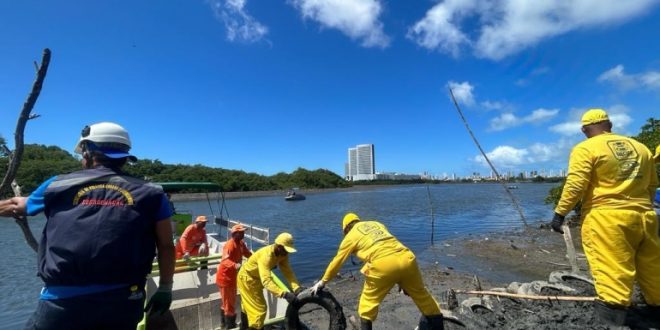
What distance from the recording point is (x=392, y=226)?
2884 cm

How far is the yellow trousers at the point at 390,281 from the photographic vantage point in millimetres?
4250

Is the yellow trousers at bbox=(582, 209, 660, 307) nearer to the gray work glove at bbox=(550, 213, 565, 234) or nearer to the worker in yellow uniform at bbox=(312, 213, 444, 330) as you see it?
the gray work glove at bbox=(550, 213, 565, 234)

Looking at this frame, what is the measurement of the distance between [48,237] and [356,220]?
3.84 meters

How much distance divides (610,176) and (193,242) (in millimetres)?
8521

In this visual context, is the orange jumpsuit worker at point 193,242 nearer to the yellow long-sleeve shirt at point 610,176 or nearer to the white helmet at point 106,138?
the white helmet at point 106,138

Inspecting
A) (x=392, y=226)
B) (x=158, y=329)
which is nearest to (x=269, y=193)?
(x=392, y=226)

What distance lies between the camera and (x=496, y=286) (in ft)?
35.9

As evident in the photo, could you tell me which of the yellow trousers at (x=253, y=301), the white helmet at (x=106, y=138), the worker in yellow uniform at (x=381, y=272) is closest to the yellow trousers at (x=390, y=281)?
the worker in yellow uniform at (x=381, y=272)

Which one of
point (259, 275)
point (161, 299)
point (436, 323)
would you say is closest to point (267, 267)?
point (259, 275)

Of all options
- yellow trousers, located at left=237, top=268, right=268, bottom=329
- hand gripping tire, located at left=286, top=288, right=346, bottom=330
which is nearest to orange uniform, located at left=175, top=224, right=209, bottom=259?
yellow trousers, located at left=237, top=268, right=268, bottom=329

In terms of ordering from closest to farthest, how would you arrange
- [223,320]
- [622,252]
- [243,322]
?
[622,252] < [243,322] < [223,320]

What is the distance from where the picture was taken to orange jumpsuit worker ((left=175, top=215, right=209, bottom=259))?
8.79 m

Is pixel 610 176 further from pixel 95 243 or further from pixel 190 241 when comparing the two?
pixel 190 241

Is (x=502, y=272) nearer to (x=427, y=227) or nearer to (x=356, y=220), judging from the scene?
(x=356, y=220)
